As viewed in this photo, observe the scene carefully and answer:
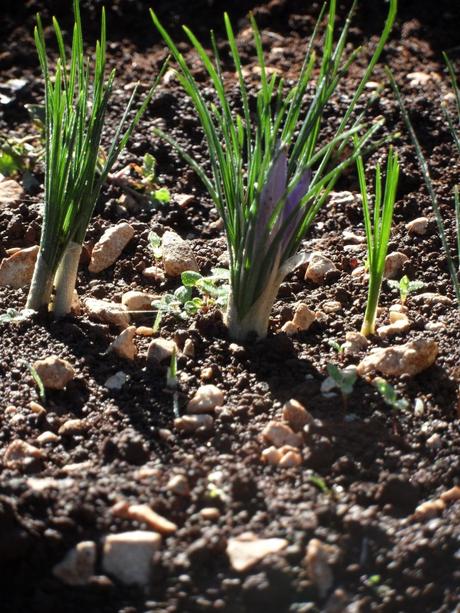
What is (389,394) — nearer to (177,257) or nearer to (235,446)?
(235,446)

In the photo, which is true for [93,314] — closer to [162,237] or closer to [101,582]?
[162,237]

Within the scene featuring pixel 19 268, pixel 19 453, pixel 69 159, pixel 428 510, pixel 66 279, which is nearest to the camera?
pixel 428 510

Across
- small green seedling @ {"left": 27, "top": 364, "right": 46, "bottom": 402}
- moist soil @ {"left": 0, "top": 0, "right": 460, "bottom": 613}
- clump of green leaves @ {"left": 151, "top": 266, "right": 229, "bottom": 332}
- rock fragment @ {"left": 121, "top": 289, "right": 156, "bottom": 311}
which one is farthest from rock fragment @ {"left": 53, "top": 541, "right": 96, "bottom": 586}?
rock fragment @ {"left": 121, "top": 289, "right": 156, "bottom": 311}

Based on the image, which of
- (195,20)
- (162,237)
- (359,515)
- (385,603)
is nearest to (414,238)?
(162,237)

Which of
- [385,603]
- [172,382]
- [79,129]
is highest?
[79,129]

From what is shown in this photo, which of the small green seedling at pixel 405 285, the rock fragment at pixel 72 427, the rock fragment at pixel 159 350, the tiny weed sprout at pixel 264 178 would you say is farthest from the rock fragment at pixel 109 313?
the small green seedling at pixel 405 285

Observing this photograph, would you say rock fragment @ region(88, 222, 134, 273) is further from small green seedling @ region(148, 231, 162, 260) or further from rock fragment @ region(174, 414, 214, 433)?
rock fragment @ region(174, 414, 214, 433)

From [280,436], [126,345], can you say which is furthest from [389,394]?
[126,345]
